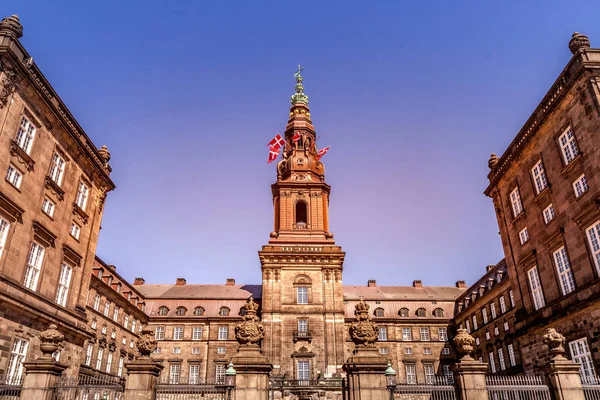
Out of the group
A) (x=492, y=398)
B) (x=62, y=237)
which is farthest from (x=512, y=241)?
(x=62, y=237)

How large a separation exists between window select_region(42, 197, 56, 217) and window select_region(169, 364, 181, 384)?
3830 centimetres

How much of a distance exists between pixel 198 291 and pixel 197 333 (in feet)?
28.1

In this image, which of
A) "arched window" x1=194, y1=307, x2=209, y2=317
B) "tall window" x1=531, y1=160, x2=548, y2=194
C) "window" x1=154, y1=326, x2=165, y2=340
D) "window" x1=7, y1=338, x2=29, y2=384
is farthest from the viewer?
"arched window" x1=194, y1=307, x2=209, y2=317

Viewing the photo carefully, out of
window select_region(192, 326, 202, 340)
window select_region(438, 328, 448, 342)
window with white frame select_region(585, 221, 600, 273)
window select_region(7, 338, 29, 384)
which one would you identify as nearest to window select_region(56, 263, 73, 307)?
window select_region(7, 338, 29, 384)

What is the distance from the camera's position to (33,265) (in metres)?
25.6

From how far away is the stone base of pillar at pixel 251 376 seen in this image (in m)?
15.9

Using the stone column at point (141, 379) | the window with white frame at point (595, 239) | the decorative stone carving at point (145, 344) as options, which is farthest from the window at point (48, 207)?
the window with white frame at point (595, 239)

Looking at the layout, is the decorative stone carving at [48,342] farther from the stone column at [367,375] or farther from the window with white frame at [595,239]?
the window with white frame at [595,239]

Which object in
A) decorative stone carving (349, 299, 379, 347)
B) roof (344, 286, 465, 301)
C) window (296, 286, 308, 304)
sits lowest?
decorative stone carving (349, 299, 379, 347)

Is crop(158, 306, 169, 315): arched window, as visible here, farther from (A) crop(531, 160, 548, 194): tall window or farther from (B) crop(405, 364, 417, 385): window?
(A) crop(531, 160, 548, 194): tall window

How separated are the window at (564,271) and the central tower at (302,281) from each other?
29.7 meters

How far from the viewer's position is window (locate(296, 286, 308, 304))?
53875 mm

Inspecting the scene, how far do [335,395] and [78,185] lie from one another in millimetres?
32092

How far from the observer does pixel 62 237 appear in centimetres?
2858
